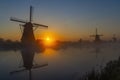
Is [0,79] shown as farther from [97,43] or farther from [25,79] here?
[97,43]

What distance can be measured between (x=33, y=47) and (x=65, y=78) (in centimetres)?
3679

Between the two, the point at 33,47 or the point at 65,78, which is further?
the point at 33,47

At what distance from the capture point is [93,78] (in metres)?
12.1

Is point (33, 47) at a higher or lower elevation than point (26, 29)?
lower

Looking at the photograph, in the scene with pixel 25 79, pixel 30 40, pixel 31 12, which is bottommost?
pixel 25 79

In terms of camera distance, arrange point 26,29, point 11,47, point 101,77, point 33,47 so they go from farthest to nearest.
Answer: point 11,47
point 33,47
point 26,29
point 101,77

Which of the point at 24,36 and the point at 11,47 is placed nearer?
the point at 24,36

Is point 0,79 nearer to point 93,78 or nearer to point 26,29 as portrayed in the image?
point 93,78

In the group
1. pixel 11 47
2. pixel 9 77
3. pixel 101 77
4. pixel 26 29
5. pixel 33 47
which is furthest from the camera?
pixel 11 47

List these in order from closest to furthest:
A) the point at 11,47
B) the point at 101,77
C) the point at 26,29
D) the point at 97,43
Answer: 1. the point at 101,77
2. the point at 26,29
3. the point at 11,47
4. the point at 97,43

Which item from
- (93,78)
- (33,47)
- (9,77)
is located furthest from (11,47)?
(93,78)

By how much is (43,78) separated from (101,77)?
505cm

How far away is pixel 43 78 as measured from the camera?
1559 centimetres

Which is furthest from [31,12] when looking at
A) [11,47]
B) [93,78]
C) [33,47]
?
[93,78]
